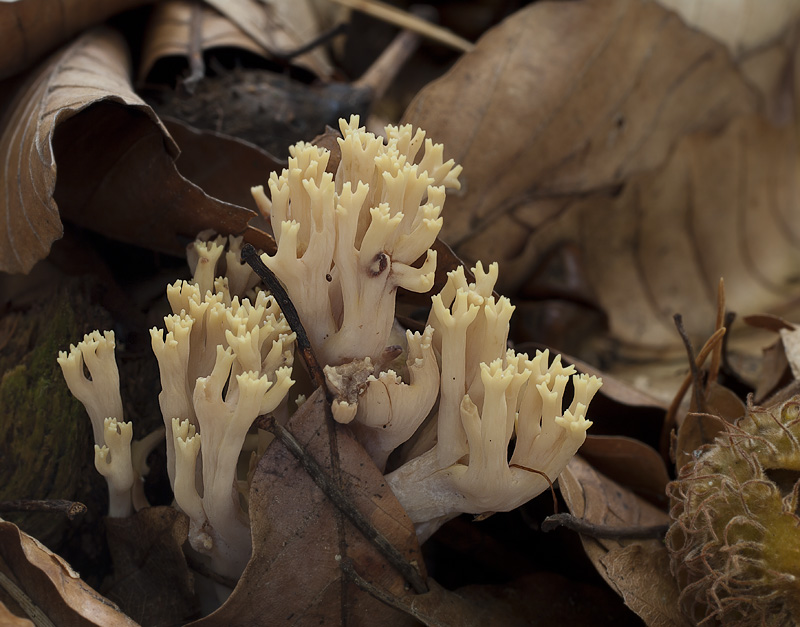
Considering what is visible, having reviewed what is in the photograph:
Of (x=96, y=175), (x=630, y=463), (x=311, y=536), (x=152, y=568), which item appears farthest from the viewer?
(x=630, y=463)

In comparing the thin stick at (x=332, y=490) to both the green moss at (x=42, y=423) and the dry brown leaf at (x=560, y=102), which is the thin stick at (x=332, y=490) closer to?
the green moss at (x=42, y=423)

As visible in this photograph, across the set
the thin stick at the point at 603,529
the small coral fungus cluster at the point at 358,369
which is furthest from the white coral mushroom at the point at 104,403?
the thin stick at the point at 603,529

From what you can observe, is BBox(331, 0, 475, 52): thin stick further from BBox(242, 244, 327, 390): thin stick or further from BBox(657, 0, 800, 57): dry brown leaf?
BBox(242, 244, 327, 390): thin stick

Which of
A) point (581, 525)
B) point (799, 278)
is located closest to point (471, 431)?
point (581, 525)

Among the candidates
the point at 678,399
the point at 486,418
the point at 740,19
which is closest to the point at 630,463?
the point at 678,399

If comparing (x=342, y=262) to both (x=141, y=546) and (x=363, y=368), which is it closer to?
(x=363, y=368)

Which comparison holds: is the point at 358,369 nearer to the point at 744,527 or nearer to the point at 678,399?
the point at 744,527

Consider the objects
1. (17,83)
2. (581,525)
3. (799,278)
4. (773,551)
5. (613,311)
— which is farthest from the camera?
(799,278)
